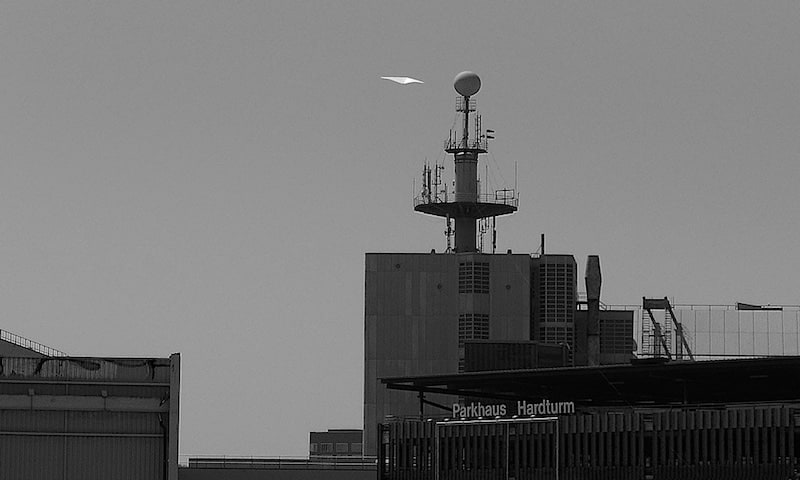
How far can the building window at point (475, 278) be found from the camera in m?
192

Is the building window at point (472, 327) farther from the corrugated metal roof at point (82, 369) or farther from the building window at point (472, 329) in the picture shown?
the corrugated metal roof at point (82, 369)

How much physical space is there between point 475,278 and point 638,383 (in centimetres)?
5593

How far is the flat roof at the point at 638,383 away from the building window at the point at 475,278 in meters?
34.5

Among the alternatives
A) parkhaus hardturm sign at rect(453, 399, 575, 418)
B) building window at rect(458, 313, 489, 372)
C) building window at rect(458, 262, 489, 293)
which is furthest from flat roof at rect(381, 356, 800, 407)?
building window at rect(458, 262, 489, 293)

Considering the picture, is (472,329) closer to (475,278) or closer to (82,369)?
(475,278)

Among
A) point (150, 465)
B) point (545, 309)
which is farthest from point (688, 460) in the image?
point (545, 309)

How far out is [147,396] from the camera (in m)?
145

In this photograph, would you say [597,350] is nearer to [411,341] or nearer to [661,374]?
[411,341]

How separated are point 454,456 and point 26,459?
3433cm

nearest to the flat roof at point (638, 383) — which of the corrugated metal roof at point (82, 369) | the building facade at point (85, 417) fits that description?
the building facade at point (85, 417)

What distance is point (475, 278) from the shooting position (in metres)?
192

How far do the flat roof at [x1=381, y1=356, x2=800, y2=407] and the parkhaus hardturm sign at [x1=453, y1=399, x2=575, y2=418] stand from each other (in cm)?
217

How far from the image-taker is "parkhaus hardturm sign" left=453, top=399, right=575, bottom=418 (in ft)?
432

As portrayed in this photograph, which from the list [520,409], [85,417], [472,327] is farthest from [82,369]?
[472,327]
